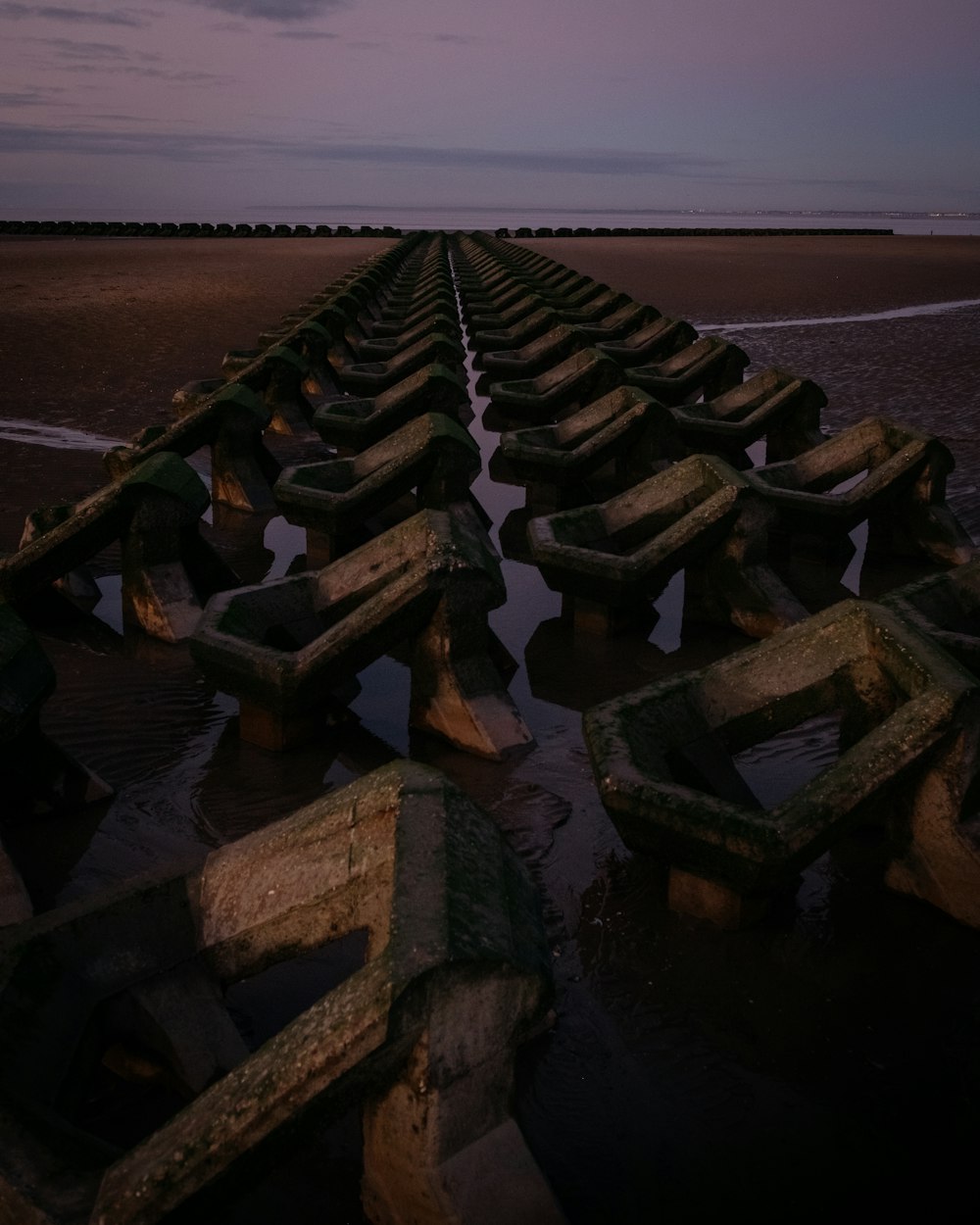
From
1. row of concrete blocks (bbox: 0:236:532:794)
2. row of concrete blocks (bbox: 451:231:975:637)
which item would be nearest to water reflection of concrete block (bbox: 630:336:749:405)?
row of concrete blocks (bbox: 451:231:975:637)

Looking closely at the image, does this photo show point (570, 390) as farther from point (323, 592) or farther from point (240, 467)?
point (323, 592)

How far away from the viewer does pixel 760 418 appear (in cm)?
986

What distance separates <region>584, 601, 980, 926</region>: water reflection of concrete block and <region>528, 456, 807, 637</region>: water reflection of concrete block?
5.78 feet

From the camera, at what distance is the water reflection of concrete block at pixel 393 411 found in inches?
371

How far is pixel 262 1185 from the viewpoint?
2.73m

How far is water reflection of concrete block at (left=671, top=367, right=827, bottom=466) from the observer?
9914mm

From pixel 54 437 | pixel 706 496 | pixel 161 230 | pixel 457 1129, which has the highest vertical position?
pixel 706 496

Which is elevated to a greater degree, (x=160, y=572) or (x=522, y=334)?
(x=160, y=572)

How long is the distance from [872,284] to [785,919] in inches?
1308

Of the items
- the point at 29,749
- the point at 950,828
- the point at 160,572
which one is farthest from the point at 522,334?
the point at 950,828

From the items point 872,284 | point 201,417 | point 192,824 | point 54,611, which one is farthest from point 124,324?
point 872,284

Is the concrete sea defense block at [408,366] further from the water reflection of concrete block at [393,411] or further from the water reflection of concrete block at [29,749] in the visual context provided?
the water reflection of concrete block at [29,749]

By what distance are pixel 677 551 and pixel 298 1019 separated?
414cm

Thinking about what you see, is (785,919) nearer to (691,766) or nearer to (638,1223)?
(691,766)
